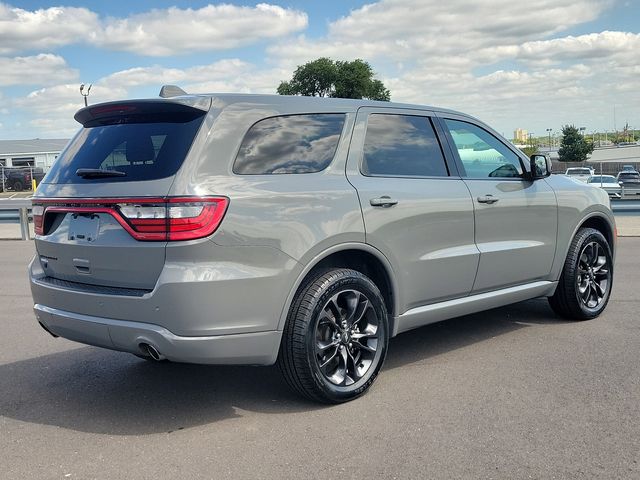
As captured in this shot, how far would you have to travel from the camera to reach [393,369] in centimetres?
505

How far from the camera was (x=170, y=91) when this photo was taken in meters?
4.44

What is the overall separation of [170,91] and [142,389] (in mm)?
1987

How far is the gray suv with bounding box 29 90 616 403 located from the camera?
3.72 metres

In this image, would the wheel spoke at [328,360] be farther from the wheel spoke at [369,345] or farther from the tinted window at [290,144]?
the tinted window at [290,144]

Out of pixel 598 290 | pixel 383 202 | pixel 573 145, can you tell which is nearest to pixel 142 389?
pixel 383 202

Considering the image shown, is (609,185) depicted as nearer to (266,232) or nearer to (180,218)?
(266,232)

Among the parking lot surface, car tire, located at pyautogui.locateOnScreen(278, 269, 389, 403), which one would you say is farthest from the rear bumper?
the parking lot surface

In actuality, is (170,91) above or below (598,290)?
above

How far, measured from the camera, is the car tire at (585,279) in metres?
6.14

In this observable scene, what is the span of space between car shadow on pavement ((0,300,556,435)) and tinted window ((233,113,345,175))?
4.83 ft

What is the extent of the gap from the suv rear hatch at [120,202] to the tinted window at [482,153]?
2222 mm

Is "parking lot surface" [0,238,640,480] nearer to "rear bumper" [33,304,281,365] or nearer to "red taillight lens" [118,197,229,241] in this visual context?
"rear bumper" [33,304,281,365]

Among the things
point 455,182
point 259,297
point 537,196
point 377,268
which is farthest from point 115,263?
point 537,196

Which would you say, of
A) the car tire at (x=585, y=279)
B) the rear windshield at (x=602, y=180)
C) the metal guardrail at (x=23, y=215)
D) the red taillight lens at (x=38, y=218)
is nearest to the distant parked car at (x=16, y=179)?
the metal guardrail at (x=23, y=215)
